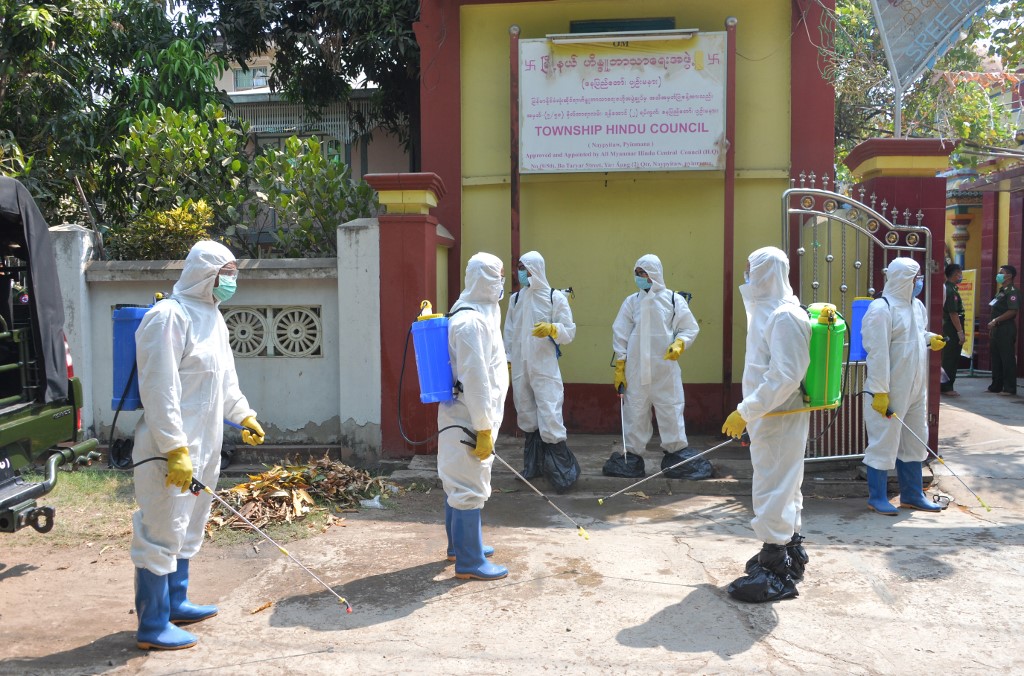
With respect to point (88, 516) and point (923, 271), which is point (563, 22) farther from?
point (88, 516)

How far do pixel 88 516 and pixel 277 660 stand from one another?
115 inches

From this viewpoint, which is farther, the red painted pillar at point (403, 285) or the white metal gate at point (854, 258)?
the red painted pillar at point (403, 285)

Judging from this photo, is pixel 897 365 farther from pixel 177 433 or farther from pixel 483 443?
pixel 177 433

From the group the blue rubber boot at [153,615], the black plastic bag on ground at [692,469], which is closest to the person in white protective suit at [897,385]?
the black plastic bag on ground at [692,469]

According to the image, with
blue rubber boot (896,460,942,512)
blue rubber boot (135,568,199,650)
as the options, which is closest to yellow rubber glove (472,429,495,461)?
blue rubber boot (135,568,199,650)

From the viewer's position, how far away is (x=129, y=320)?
401 centimetres

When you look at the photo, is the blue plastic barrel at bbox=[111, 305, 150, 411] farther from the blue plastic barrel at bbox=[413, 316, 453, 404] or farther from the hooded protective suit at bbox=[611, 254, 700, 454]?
the hooded protective suit at bbox=[611, 254, 700, 454]

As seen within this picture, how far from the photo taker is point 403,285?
23.9 ft

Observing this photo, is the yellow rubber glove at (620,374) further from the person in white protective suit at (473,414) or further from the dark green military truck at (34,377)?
the dark green military truck at (34,377)

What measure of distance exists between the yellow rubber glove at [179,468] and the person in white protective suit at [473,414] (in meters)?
1.44

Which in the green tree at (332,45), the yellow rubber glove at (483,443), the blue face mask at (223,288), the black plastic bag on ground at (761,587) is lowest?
the black plastic bag on ground at (761,587)

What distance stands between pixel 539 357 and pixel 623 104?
113 inches

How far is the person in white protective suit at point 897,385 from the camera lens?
232 inches

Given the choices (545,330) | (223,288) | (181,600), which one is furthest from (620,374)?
(181,600)
